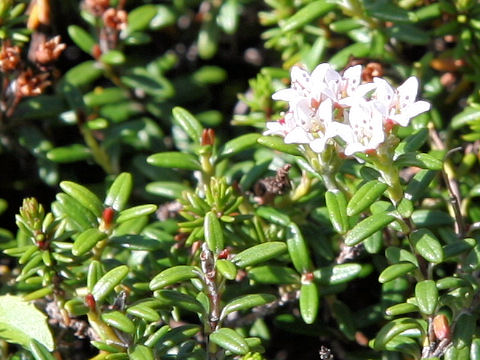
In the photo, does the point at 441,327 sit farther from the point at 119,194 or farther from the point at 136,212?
the point at 119,194

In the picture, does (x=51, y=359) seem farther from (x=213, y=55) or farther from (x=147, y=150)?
(x=213, y=55)

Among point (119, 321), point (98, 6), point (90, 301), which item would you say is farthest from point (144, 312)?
point (98, 6)

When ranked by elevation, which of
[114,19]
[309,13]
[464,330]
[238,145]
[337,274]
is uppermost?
[114,19]

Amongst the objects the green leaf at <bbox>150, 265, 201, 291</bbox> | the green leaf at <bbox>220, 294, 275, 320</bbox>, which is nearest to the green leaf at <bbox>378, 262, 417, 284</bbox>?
the green leaf at <bbox>220, 294, 275, 320</bbox>

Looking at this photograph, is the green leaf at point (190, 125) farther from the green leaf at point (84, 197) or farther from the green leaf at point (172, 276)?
the green leaf at point (172, 276)

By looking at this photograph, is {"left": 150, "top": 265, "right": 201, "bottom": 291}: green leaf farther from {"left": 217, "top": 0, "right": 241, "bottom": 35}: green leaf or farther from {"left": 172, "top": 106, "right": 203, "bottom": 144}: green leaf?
{"left": 217, "top": 0, "right": 241, "bottom": 35}: green leaf

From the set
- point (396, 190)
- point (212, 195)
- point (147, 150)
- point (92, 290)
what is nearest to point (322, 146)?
point (396, 190)
